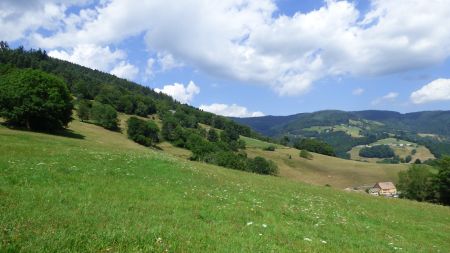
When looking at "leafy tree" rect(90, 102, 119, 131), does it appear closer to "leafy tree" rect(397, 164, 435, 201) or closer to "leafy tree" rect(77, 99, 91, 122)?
"leafy tree" rect(77, 99, 91, 122)

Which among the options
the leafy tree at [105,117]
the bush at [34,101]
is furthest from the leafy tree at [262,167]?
the bush at [34,101]

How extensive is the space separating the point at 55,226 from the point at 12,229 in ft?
3.70

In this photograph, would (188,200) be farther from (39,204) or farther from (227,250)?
(227,250)

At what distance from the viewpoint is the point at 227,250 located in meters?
10.2

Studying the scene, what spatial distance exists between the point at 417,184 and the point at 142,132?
3516 inches

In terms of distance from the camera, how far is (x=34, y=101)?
73188 millimetres

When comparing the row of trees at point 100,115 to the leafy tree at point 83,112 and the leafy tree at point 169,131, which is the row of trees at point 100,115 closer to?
the leafy tree at point 83,112

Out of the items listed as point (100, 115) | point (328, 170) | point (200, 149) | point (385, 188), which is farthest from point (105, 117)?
point (385, 188)

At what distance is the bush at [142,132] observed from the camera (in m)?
142

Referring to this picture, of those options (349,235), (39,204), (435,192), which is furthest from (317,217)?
(435,192)

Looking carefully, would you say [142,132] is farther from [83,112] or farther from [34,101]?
[34,101]

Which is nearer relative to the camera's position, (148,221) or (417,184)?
(148,221)

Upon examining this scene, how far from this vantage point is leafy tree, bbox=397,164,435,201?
98.4m

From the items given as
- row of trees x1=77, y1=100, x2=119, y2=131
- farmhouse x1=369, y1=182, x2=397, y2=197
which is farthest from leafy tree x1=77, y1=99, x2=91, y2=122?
farmhouse x1=369, y1=182, x2=397, y2=197
